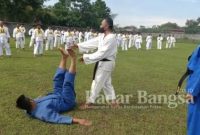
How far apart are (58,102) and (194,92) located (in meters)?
3.55

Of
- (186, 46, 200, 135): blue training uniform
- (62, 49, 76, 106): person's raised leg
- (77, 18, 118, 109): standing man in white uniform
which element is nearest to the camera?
(186, 46, 200, 135): blue training uniform

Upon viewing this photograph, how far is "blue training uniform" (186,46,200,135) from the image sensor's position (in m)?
5.18

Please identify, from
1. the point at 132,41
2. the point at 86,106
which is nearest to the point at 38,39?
the point at 86,106

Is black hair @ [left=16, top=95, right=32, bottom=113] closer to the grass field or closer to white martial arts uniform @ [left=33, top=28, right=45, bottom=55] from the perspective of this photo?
the grass field

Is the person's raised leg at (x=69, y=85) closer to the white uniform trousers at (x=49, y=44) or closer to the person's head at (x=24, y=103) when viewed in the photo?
the person's head at (x=24, y=103)

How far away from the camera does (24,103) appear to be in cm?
737

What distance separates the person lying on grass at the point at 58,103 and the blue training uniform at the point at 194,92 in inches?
106

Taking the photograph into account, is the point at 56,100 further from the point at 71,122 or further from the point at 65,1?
the point at 65,1

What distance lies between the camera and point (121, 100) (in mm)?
9961

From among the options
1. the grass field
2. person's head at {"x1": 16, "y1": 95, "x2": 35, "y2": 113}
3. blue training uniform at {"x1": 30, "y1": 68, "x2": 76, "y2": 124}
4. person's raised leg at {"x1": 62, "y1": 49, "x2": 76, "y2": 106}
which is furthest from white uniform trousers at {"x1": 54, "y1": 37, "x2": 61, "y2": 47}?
person's head at {"x1": 16, "y1": 95, "x2": 35, "y2": 113}

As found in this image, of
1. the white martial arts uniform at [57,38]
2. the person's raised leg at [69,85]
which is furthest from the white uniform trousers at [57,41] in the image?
the person's raised leg at [69,85]

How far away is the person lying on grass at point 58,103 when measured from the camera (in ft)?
24.5

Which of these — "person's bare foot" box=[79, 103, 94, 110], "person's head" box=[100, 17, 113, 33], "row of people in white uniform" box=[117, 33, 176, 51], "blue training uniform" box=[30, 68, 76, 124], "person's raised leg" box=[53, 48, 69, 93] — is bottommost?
"row of people in white uniform" box=[117, 33, 176, 51]

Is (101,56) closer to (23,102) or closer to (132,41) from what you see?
(23,102)
